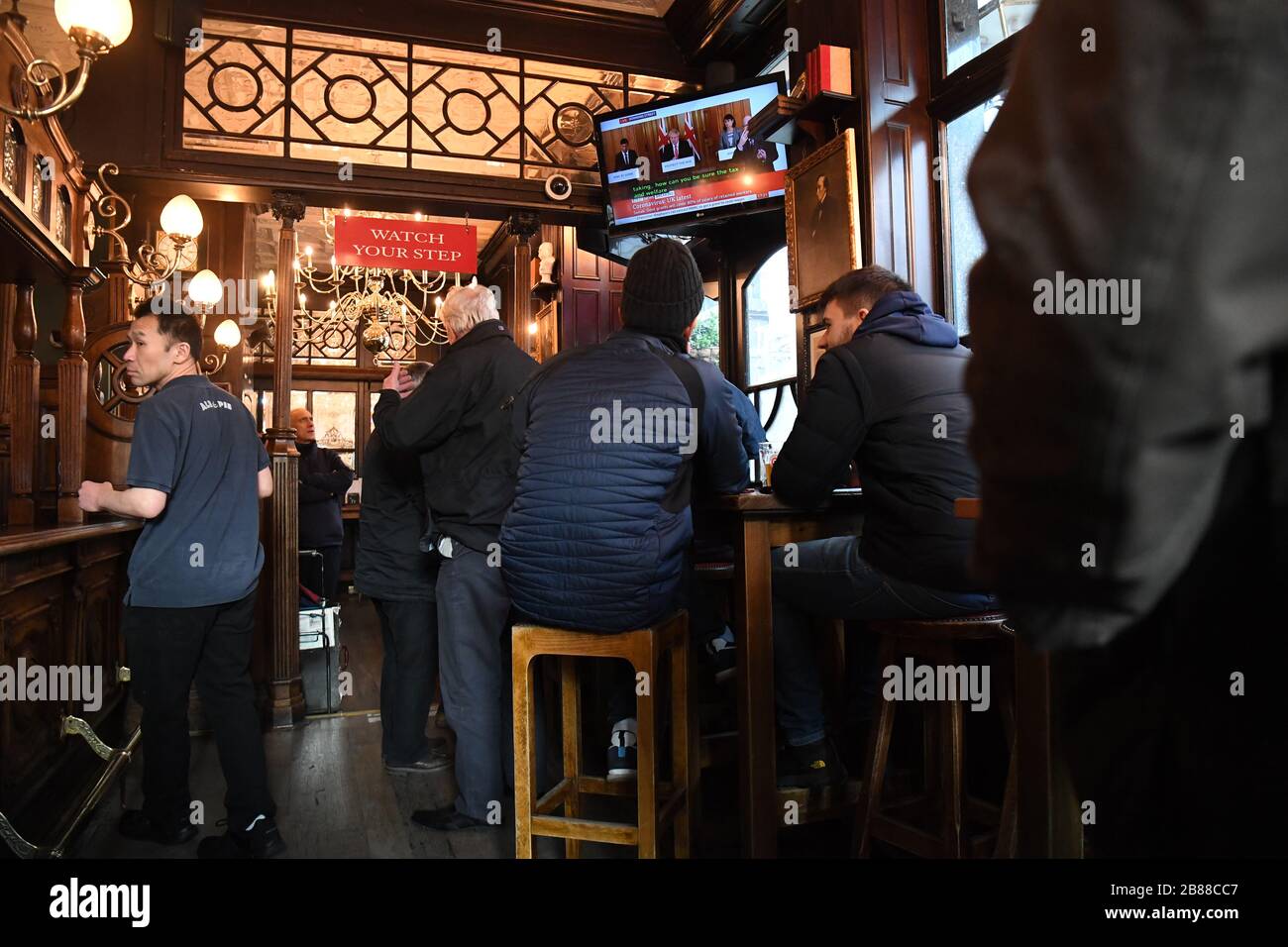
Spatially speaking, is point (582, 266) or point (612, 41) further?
point (582, 266)

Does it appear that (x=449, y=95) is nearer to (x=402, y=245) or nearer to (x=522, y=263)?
(x=402, y=245)

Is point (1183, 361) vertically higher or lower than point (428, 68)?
lower

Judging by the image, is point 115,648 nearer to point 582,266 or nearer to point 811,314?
point 811,314

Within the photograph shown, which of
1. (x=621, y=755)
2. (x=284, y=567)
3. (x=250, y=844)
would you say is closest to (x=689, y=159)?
(x=284, y=567)

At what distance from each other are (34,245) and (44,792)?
209cm

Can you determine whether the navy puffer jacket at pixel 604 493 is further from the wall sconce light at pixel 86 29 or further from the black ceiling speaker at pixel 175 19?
the black ceiling speaker at pixel 175 19

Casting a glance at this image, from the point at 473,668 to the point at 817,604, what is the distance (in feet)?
3.69

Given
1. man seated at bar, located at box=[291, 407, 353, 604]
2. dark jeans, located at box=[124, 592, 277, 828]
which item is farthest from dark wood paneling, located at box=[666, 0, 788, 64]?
dark jeans, located at box=[124, 592, 277, 828]

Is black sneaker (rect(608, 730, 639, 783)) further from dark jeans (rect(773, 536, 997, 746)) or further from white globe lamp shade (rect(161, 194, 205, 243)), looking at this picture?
white globe lamp shade (rect(161, 194, 205, 243))

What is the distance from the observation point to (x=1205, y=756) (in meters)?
0.56

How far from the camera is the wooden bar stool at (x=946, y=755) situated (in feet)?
5.79

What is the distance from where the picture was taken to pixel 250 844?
2.30 meters

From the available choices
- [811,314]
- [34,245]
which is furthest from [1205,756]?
[34,245]

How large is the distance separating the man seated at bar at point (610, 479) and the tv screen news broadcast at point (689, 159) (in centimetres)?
271
